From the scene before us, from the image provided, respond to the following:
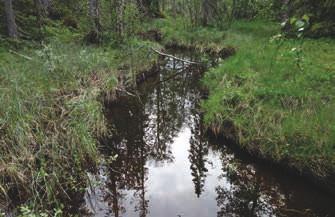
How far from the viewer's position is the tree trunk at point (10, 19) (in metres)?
11.0

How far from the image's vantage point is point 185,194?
19.5 feet

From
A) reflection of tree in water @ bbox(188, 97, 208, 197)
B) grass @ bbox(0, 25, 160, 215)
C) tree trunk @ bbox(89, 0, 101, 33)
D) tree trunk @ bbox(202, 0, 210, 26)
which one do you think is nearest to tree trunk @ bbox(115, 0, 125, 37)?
tree trunk @ bbox(89, 0, 101, 33)

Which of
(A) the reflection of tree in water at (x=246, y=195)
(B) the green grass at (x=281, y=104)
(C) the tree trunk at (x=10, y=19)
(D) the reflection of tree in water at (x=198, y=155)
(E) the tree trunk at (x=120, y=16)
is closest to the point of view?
(A) the reflection of tree in water at (x=246, y=195)

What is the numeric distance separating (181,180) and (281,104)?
2.71m

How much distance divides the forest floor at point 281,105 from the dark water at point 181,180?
1.28ft

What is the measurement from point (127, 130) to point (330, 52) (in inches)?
254

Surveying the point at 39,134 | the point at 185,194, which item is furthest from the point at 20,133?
the point at 185,194

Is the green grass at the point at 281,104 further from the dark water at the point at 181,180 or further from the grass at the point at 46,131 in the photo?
the grass at the point at 46,131

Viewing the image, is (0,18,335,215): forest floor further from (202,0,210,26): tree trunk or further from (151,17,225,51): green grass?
(202,0,210,26): tree trunk

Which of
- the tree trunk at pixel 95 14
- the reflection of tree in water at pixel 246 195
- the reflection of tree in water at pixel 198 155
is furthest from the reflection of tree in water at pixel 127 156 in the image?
the tree trunk at pixel 95 14

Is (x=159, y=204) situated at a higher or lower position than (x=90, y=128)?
lower

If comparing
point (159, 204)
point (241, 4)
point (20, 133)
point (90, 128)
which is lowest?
point (159, 204)

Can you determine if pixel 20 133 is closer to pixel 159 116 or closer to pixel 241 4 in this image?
pixel 159 116

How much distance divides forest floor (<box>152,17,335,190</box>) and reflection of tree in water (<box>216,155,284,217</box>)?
1.73 ft
